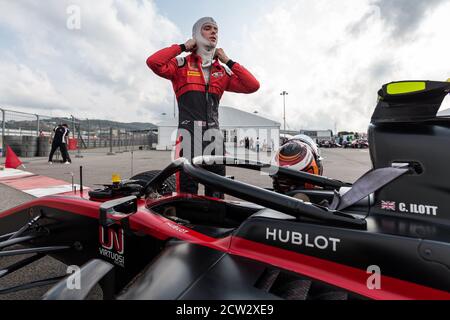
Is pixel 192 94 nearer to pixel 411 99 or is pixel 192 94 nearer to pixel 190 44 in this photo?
pixel 190 44

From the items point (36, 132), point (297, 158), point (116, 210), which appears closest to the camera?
point (116, 210)

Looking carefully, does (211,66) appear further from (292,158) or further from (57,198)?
(57,198)

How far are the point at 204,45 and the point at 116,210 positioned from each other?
1.73 meters

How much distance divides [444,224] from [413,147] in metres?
0.28

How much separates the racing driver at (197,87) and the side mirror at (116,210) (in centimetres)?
104

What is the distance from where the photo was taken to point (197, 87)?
252 cm

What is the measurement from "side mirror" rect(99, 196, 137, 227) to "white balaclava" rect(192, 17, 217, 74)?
162cm

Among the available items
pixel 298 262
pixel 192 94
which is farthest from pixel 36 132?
pixel 298 262

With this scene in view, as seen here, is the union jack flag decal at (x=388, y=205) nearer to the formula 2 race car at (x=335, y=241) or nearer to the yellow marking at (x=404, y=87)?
the formula 2 race car at (x=335, y=241)

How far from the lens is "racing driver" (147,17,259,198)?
248 cm

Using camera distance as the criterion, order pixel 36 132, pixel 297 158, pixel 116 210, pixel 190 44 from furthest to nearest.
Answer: pixel 36 132
pixel 190 44
pixel 297 158
pixel 116 210

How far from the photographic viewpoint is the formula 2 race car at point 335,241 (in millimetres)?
845

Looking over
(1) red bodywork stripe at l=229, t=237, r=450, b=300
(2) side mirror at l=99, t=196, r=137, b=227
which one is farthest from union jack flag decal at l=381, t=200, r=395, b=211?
(2) side mirror at l=99, t=196, r=137, b=227
